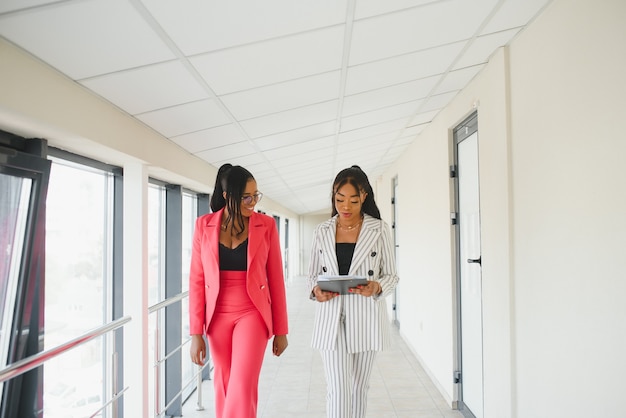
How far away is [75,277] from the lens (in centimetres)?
269

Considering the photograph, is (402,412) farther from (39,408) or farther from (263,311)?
(39,408)

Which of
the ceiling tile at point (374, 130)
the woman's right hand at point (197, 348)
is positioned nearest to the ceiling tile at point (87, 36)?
the woman's right hand at point (197, 348)

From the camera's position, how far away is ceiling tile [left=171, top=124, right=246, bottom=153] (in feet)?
10.2

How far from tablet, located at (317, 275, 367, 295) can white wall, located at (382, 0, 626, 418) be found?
0.92 metres

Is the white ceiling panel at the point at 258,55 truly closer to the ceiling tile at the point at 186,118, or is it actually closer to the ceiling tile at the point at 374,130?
the ceiling tile at the point at 186,118

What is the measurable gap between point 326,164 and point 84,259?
388 cm

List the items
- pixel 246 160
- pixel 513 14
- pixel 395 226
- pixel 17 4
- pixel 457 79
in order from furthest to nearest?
pixel 395 226 → pixel 246 160 → pixel 457 79 → pixel 513 14 → pixel 17 4

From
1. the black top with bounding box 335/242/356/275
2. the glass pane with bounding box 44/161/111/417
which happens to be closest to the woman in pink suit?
the black top with bounding box 335/242/356/275

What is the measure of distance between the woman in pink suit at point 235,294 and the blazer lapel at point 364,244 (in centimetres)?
43

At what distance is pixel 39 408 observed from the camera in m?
2.21

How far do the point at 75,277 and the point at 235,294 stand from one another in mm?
1122

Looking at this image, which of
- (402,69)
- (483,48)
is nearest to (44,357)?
(402,69)

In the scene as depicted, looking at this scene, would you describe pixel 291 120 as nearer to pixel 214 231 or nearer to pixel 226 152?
pixel 226 152

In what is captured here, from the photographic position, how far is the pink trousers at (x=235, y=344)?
2.21 meters
